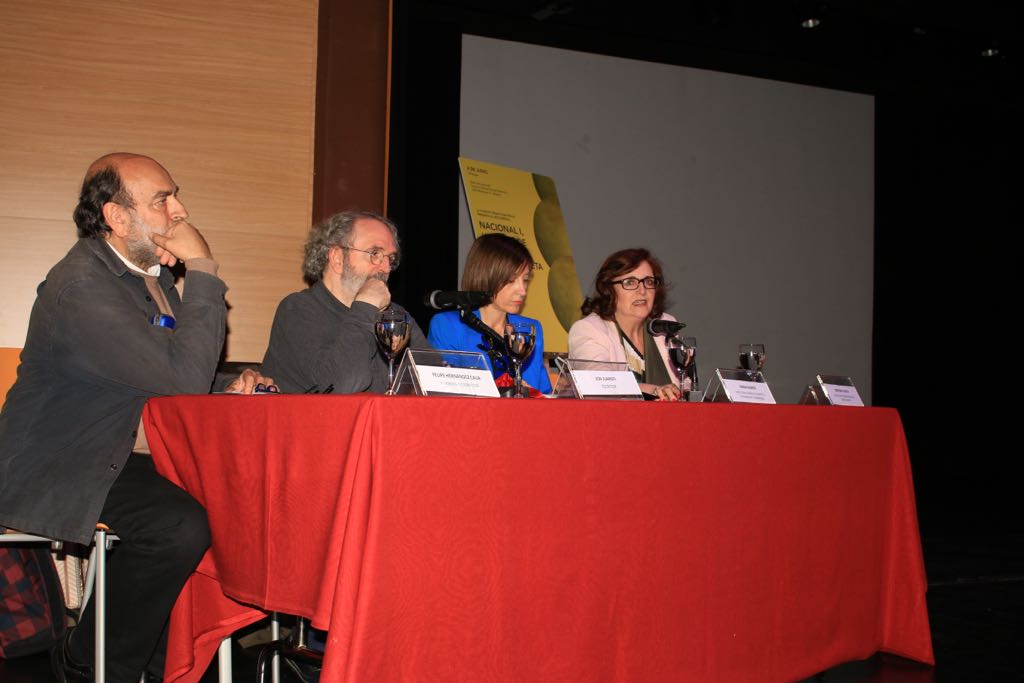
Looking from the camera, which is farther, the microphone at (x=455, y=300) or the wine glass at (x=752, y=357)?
the wine glass at (x=752, y=357)

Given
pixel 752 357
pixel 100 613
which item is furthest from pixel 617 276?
pixel 100 613

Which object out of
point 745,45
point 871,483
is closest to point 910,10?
point 745,45

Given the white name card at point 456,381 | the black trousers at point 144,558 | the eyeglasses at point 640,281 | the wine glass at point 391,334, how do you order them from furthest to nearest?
the eyeglasses at point 640,281
the black trousers at point 144,558
the wine glass at point 391,334
the white name card at point 456,381

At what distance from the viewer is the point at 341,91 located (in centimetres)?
362

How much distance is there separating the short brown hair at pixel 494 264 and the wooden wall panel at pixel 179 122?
0.85 metres

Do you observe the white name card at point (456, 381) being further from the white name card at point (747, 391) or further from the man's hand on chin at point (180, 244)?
the man's hand on chin at point (180, 244)

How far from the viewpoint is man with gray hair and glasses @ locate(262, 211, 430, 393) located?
6.88ft

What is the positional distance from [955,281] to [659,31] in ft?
10.5

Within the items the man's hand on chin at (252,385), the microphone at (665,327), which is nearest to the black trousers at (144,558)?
the man's hand on chin at (252,385)

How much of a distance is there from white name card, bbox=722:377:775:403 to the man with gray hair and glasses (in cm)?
80

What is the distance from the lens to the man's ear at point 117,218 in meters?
2.17

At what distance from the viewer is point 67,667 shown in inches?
80.6

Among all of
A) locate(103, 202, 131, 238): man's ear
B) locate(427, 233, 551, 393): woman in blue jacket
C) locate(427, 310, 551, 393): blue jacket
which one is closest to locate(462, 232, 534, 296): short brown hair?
locate(427, 233, 551, 393): woman in blue jacket

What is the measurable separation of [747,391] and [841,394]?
1.36 ft
